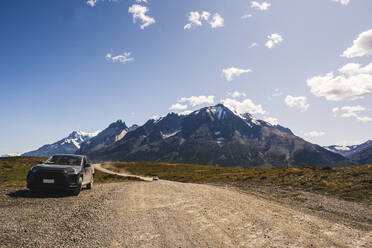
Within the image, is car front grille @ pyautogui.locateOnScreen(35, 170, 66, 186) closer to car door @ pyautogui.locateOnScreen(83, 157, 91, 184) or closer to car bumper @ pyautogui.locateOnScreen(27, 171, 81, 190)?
car bumper @ pyautogui.locateOnScreen(27, 171, 81, 190)

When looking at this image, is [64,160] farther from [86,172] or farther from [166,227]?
[166,227]

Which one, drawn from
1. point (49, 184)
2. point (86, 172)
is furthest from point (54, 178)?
point (86, 172)

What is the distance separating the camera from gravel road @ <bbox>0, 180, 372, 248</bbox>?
5.95 metres

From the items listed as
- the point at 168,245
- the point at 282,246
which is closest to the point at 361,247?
the point at 282,246

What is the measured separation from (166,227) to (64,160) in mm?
11356

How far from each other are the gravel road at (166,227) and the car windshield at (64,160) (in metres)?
4.85

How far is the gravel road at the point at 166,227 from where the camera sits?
19.5ft

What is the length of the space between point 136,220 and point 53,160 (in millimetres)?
10405

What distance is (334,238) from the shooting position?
21.6 feet

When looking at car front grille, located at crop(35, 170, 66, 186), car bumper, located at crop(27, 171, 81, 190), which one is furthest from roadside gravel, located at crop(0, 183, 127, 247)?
car front grille, located at crop(35, 170, 66, 186)

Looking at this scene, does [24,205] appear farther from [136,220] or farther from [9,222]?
[136,220]

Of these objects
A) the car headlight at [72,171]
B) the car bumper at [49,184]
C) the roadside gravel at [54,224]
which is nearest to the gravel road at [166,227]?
the roadside gravel at [54,224]

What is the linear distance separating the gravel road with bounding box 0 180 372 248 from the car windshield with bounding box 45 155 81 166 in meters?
4.85

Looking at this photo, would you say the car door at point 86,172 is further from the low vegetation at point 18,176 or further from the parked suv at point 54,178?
the low vegetation at point 18,176
